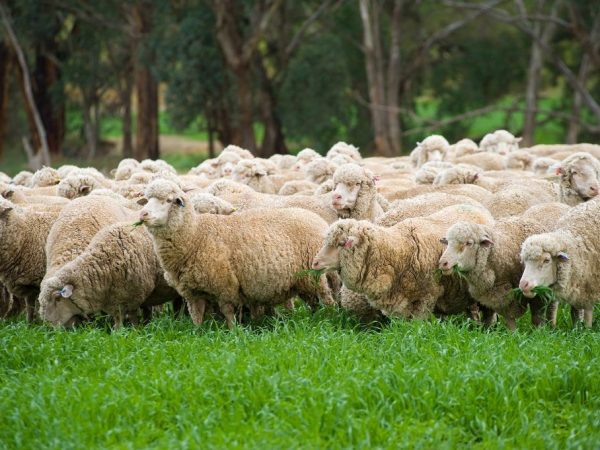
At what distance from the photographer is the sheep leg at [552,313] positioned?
842 centimetres

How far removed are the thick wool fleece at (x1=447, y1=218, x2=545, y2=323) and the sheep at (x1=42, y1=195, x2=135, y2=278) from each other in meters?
3.57

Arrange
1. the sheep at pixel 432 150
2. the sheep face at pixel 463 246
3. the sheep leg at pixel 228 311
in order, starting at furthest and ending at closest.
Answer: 1. the sheep at pixel 432 150
2. the sheep leg at pixel 228 311
3. the sheep face at pixel 463 246

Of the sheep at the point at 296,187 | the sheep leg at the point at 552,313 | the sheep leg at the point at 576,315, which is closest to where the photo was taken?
the sheep leg at the point at 552,313

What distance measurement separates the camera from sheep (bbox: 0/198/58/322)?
10.0 meters

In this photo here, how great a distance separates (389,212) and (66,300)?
3.20 m

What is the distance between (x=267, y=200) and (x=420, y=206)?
6.40 ft

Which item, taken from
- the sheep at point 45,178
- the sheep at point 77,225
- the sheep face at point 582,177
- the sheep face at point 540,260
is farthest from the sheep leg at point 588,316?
the sheep at point 45,178

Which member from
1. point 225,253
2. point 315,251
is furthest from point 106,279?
point 315,251

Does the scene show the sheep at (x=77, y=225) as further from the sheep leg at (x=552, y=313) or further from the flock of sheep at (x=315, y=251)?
the sheep leg at (x=552, y=313)

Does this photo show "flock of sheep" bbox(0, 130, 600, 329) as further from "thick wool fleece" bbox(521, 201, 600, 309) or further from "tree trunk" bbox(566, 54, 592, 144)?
"tree trunk" bbox(566, 54, 592, 144)

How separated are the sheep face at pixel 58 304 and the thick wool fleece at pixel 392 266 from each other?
2480 millimetres

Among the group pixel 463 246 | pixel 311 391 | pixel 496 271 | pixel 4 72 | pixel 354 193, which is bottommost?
pixel 311 391

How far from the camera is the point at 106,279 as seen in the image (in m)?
9.05

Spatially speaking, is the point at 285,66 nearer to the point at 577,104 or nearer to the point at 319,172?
the point at 577,104
